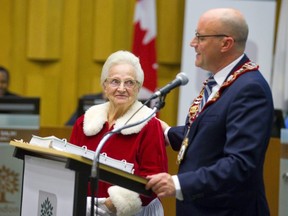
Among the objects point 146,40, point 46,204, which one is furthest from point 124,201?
point 146,40

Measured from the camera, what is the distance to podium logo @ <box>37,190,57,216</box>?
11.8 ft

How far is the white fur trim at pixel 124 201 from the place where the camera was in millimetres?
3861

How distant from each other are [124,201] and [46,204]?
0.40m

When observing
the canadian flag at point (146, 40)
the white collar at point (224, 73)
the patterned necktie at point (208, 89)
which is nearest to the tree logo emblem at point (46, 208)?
the patterned necktie at point (208, 89)

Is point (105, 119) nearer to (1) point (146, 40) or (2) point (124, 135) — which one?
(2) point (124, 135)

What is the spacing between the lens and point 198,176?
336 cm

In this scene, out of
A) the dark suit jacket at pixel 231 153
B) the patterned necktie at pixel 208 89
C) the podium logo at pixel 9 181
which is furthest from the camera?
the podium logo at pixel 9 181

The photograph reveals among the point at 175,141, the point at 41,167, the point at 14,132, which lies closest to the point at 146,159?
the point at 175,141

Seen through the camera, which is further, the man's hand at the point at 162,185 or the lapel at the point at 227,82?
the lapel at the point at 227,82

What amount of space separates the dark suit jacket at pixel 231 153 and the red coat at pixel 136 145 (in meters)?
0.34

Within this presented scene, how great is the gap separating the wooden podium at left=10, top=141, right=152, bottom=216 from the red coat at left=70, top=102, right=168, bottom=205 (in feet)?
1.23

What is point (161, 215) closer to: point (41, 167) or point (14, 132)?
point (41, 167)

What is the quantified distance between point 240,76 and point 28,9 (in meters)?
5.39

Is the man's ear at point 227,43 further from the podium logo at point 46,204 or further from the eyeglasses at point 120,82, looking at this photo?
the podium logo at point 46,204
